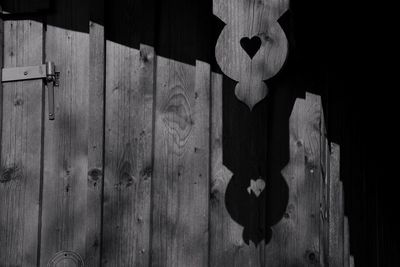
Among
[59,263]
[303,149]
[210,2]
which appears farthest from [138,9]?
[59,263]

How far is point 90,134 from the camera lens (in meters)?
2.95

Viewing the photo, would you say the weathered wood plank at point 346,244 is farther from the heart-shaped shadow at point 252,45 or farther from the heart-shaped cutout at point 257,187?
the heart-shaped shadow at point 252,45

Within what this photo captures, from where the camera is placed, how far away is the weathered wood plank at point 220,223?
9.21ft

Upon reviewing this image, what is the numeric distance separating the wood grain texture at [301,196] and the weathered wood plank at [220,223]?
12 cm

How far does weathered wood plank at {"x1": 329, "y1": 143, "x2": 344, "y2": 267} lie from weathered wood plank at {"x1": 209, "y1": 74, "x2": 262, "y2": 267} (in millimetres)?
368

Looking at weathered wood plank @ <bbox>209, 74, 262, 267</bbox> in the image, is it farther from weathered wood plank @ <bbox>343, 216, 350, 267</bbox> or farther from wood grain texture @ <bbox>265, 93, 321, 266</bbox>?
weathered wood plank @ <bbox>343, 216, 350, 267</bbox>

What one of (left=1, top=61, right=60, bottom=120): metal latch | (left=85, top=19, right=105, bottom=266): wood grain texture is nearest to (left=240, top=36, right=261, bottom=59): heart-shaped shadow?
(left=85, top=19, right=105, bottom=266): wood grain texture

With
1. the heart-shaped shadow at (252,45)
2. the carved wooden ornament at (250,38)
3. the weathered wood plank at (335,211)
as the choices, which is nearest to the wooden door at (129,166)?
the weathered wood plank at (335,211)

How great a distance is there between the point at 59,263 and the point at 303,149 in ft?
4.47

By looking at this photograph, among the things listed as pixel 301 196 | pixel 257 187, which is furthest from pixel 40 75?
pixel 301 196

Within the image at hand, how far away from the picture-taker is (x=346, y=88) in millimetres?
2836

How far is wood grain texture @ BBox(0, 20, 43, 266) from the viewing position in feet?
9.68

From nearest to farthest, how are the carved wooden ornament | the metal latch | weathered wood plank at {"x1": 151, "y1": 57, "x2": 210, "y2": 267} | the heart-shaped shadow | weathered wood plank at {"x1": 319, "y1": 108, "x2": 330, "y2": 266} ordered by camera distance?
the carved wooden ornament
the heart-shaped shadow
weathered wood plank at {"x1": 319, "y1": 108, "x2": 330, "y2": 266}
weathered wood plank at {"x1": 151, "y1": 57, "x2": 210, "y2": 267}
the metal latch

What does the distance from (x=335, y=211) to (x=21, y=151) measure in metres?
1.64
